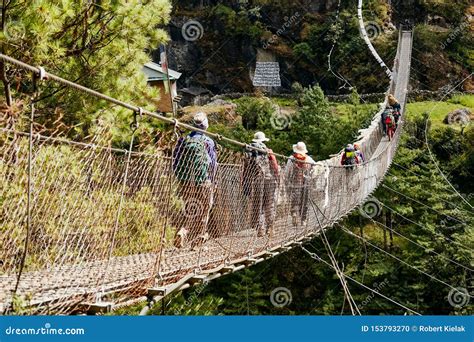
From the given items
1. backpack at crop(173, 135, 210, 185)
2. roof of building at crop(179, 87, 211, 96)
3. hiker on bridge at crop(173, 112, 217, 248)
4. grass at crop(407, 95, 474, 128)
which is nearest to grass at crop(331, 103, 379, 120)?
grass at crop(407, 95, 474, 128)

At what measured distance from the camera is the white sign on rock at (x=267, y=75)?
20297mm

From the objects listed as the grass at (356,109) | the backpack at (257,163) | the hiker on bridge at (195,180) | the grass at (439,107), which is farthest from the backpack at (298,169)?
the grass at (439,107)

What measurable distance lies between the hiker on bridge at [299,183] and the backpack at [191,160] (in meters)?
1.51

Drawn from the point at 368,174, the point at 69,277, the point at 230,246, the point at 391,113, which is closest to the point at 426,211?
the point at 391,113

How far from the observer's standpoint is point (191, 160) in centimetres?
338

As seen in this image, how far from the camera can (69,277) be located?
8.73 ft

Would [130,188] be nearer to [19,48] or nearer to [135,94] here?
[19,48]

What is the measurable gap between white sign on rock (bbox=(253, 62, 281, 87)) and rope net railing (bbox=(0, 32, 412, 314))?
15.6 metres

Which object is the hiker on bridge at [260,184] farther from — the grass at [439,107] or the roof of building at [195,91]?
the roof of building at [195,91]

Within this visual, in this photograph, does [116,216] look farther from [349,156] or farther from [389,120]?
[389,120]

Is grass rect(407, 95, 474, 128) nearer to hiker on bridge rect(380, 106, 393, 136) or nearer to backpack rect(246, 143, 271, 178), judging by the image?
hiker on bridge rect(380, 106, 393, 136)

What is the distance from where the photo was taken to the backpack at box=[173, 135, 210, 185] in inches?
131

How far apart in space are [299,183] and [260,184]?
776 millimetres

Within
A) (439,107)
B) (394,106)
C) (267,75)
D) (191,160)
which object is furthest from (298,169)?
(267,75)
